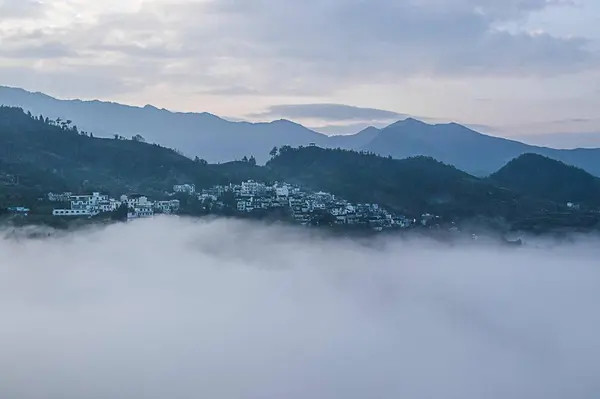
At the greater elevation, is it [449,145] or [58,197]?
[449,145]

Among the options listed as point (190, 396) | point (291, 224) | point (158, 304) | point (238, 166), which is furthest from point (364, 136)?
point (190, 396)

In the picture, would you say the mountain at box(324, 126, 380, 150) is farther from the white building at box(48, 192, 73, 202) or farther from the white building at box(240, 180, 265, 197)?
the white building at box(48, 192, 73, 202)

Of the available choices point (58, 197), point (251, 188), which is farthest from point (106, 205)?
point (251, 188)

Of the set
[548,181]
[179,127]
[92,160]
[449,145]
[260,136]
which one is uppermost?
[449,145]

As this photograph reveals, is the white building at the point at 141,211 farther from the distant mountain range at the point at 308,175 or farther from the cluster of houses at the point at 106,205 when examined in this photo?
the distant mountain range at the point at 308,175

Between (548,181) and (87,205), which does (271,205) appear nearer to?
(87,205)

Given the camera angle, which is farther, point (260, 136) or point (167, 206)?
point (260, 136)

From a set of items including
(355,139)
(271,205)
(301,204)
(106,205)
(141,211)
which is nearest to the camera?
(106,205)

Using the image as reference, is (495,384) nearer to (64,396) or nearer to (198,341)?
(198,341)
